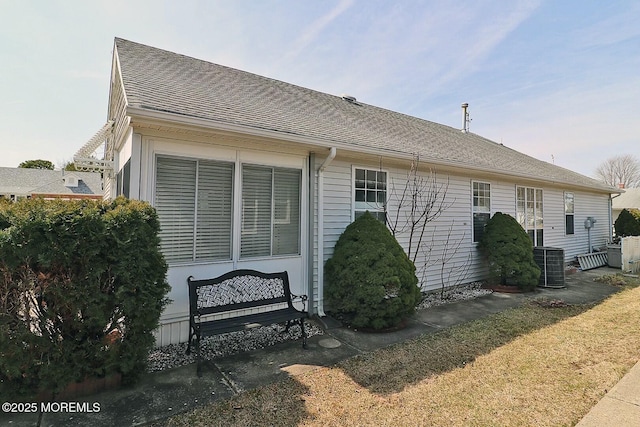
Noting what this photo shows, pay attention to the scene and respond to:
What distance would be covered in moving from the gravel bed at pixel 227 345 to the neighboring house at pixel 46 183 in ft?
71.0

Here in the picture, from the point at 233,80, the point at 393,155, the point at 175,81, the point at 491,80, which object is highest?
the point at 491,80

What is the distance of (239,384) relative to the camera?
3102mm

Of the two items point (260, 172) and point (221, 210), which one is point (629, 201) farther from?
point (221, 210)

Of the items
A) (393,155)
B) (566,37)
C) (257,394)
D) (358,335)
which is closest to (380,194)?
(393,155)

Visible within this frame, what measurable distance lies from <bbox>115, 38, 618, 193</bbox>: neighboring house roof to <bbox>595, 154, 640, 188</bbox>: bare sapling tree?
4897cm

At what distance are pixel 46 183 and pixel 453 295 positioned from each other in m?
29.1

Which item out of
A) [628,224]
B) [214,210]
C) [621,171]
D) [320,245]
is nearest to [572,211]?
[628,224]

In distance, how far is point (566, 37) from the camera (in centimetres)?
765

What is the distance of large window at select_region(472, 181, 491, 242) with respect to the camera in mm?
8023

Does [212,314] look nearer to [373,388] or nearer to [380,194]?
[373,388]

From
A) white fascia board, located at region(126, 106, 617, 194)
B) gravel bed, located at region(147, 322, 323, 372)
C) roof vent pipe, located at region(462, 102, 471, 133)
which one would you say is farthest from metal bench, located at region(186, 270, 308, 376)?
roof vent pipe, located at region(462, 102, 471, 133)

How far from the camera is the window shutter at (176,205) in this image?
3.98 m

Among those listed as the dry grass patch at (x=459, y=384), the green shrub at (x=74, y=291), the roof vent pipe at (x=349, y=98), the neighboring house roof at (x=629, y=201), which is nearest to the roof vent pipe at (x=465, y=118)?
the roof vent pipe at (x=349, y=98)

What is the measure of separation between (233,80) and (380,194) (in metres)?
3.93
